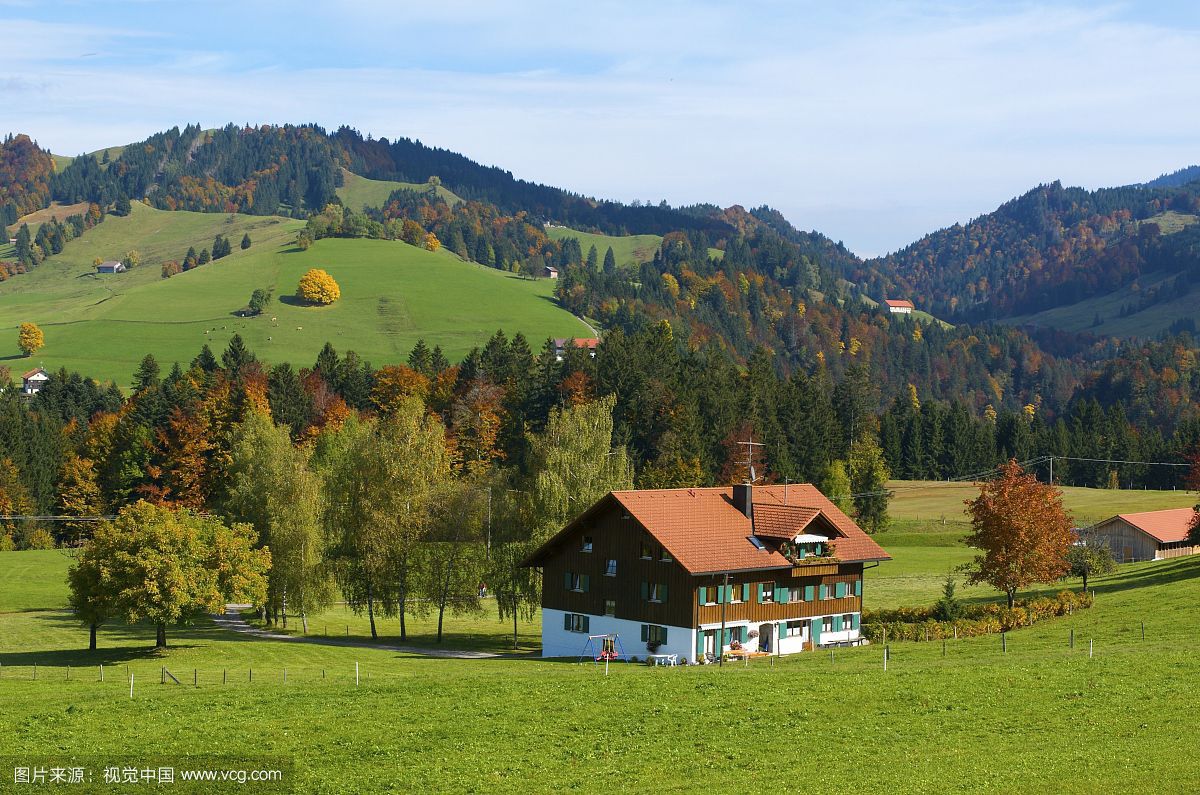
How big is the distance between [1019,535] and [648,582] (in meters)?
21.3

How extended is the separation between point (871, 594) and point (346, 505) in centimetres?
3655

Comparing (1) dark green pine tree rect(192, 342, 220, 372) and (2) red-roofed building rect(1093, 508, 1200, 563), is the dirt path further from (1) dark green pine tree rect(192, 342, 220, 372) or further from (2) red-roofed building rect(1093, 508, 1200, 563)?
(1) dark green pine tree rect(192, 342, 220, 372)

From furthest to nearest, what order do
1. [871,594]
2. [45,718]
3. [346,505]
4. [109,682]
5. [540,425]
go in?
[540,425]
[871,594]
[346,505]
[109,682]
[45,718]

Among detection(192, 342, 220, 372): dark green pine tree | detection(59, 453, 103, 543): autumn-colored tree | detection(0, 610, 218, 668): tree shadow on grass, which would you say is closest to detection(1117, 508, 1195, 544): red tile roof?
detection(0, 610, 218, 668): tree shadow on grass

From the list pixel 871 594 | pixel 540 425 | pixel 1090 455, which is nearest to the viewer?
pixel 871 594

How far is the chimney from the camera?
2677 inches

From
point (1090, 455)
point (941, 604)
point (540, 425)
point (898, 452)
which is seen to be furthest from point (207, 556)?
point (1090, 455)

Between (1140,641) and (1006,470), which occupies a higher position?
(1006,470)

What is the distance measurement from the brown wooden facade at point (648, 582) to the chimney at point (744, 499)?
12.3 ft

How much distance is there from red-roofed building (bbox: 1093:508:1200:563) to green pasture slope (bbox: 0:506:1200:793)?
6474cm

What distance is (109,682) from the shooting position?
50.7m

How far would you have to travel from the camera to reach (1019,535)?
68688 mm

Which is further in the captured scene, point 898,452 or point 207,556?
point 898,452

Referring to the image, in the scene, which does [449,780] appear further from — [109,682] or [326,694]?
[109,682]
